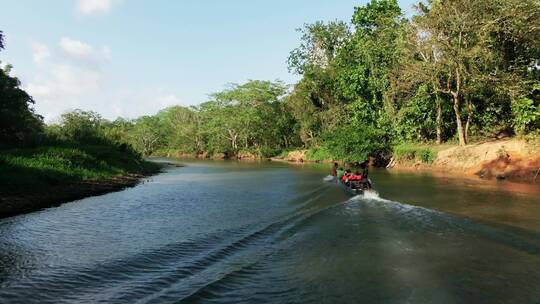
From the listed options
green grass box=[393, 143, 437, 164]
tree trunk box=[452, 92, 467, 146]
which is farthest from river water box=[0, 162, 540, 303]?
green grass box=[393, 143, 437, 164]

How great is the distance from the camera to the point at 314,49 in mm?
63562

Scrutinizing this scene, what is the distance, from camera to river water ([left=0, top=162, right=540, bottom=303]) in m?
8.11

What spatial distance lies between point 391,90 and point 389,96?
286 cm

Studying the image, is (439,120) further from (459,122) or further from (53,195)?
(53,195)

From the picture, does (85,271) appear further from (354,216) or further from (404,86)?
(404,86)

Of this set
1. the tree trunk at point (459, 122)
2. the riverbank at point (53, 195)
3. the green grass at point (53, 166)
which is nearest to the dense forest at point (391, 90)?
the tree trunk at point (459, 122)

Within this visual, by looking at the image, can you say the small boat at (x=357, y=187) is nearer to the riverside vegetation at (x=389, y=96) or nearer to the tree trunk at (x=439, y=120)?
the riverside vegetation at (x=389, y=96)

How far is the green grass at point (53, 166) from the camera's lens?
1966cm

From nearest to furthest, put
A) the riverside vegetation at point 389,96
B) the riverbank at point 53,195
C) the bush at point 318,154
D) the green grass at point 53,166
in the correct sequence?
the riverbank at point 53,195, the green grass at point 53,166, the riverside vegetation at point 389,96, the bush at point 318,154

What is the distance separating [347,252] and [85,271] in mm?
6516

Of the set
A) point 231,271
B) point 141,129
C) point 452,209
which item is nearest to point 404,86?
point 452,209

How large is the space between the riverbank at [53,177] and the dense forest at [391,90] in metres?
3.07

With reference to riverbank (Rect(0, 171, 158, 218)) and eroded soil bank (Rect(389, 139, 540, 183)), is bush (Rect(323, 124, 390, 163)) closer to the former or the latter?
eroded soil bank (Rect(389, 139, 540, 183))

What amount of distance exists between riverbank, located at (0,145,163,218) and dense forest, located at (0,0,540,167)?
3067 millimetres
